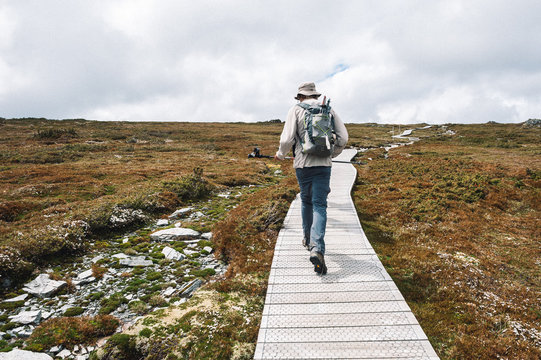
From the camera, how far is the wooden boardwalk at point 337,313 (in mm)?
3785

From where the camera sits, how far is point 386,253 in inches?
309

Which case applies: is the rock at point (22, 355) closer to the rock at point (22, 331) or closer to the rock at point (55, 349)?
the rock at point (55, 349)

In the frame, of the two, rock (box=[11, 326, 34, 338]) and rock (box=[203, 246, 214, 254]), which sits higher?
rock (box=[203, 246, 214, 254])

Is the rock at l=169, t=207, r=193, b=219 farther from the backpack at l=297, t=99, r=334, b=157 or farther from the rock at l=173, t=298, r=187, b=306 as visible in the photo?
the backpack at l=297, t=99, r=334, b=157

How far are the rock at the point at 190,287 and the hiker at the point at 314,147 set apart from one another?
115 inches

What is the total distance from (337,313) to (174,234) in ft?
23.3

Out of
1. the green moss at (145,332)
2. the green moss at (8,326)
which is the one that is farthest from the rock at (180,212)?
the green moss at (145,332)

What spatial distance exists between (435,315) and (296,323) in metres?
2.71

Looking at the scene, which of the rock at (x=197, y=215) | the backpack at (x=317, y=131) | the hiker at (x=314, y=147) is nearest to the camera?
the backpack at (x=317, y=131)

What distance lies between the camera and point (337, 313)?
179 inches

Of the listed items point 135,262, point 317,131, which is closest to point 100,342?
point 135,262

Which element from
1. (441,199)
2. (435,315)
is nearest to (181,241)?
(435,315)

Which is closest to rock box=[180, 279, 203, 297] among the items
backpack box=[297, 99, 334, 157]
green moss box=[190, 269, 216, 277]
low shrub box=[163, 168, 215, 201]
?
green moss box=[190, 269, 216, 277]

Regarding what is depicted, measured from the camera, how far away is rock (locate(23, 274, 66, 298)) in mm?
6311
